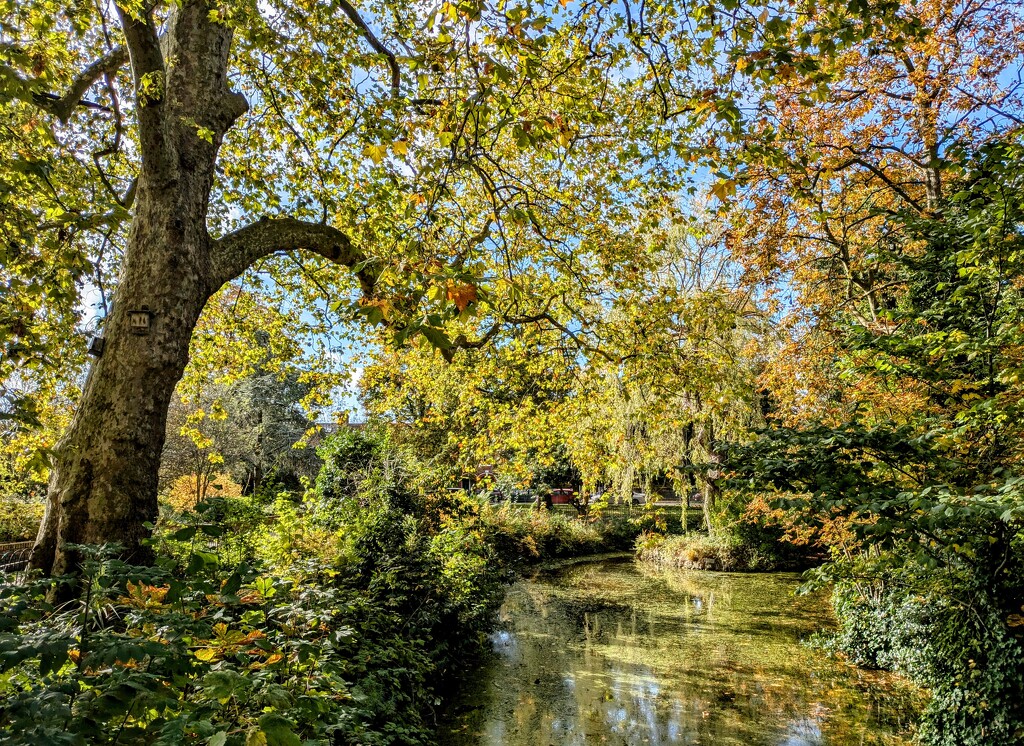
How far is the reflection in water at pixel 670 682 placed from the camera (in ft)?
17.5

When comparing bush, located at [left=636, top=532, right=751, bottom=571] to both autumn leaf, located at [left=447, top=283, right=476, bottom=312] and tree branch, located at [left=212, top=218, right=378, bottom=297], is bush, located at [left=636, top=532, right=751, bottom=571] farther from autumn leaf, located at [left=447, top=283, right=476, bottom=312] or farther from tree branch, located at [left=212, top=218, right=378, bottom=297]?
autumn leaf, located at [left=447, top=283, right=476, bottom=312]

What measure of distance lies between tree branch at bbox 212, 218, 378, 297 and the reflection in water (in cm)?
454

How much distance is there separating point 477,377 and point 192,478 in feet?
46.2

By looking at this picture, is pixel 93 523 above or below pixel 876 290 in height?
below

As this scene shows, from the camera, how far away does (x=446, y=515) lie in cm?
787

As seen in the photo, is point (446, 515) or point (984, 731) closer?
point (984, 731)

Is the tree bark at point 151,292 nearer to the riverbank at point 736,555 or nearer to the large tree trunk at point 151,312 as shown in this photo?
the large tree trunk at point 151,312

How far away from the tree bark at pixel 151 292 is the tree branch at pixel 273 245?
2 centimetres

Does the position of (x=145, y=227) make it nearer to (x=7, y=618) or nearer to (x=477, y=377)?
(x=7, y=618)

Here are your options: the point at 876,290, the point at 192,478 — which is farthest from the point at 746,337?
the point at 192,478

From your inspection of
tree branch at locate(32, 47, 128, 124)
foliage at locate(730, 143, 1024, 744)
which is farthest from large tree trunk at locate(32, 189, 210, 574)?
foliage at locate(730, 143, 1024, 744)

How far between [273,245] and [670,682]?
6.63 m

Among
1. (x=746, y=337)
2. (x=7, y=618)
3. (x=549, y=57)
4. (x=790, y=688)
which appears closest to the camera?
(x=7, y=618)

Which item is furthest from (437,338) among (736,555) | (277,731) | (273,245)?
(736,555)
